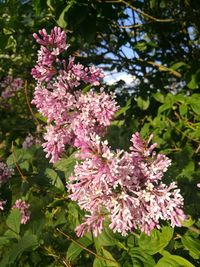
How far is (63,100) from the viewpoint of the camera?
179 centimetres

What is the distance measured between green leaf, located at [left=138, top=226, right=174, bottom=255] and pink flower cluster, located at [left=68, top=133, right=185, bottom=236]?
13 cm

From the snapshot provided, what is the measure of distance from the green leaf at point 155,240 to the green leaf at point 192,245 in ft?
0.37

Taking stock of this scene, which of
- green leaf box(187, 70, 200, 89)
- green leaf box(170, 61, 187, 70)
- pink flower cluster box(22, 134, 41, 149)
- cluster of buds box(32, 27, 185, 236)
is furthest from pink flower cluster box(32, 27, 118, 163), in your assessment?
pink flower cluster box(22, 134, 41, 149)

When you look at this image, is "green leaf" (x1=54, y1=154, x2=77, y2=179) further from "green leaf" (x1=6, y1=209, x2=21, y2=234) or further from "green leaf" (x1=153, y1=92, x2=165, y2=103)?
"green leaf" (x1=153, y1=92, x2=165, y2=103)

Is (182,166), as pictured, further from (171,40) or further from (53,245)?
(171,40)

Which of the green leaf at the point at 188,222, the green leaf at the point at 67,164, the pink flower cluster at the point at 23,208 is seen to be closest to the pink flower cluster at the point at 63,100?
the green leaf at the point at 67,164

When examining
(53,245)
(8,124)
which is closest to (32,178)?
(53,245)

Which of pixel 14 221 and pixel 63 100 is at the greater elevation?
pixel 63 100

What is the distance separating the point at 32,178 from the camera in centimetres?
230

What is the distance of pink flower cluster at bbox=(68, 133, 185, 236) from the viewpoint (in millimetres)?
1438

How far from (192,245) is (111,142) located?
2.65 feet

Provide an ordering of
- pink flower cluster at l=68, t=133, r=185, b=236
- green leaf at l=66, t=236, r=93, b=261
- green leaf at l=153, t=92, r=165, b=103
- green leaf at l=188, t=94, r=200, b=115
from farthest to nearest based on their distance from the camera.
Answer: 1. green leaf at l=153, t=92, r=165, b=103
2. green leaf at l=188, t=94, r=200, b=115
3. green leaf at l=66, t=236, r=93, b=261
4. pink flower cluster at l=68, t=133, r=185, b=236

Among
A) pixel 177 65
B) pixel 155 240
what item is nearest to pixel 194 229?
pixel 155 240

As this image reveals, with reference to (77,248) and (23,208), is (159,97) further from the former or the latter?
(77,248)
